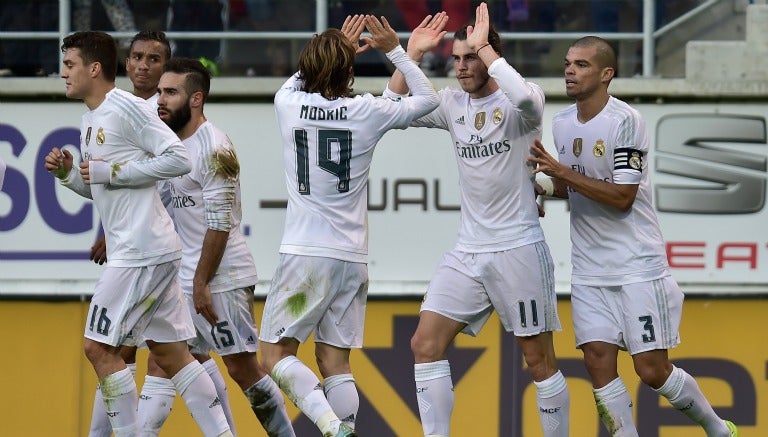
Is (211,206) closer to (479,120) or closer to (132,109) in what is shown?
(132,109)

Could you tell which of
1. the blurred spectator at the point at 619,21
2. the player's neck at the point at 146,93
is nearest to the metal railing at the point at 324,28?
the blurred spectator at the point at 619,21

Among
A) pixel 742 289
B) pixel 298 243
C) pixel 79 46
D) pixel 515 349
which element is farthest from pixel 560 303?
pixel 79 46

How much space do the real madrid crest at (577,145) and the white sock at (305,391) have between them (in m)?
1.78

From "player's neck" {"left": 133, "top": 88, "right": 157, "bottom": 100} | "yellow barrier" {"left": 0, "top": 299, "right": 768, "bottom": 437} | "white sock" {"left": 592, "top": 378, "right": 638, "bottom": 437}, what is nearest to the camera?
"white sock" {"left": 592, "top": 378, "right": 638, "bottom": 437}

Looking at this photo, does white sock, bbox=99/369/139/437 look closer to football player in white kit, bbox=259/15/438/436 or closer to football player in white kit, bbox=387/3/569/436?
football player in white kit, bbox=259/15/438/436

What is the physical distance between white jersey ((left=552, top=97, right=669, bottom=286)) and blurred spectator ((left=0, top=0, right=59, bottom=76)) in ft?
13.3

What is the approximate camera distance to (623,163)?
8461mm

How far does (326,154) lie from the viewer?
834 centimetres

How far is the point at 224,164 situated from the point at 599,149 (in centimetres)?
202

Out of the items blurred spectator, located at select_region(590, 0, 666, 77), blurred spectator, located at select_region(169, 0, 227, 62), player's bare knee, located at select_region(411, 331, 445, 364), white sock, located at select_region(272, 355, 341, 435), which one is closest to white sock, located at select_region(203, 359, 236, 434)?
white sock, located at select_region(272, 355, 341, 435)

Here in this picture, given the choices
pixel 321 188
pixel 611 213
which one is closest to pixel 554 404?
pixel 611 213

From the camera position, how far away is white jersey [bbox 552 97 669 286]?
856 cm

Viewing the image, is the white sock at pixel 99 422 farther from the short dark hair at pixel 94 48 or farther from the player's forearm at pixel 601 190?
the player's forearm at pixel 601 190

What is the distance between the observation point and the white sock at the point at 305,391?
A: 817 cm
